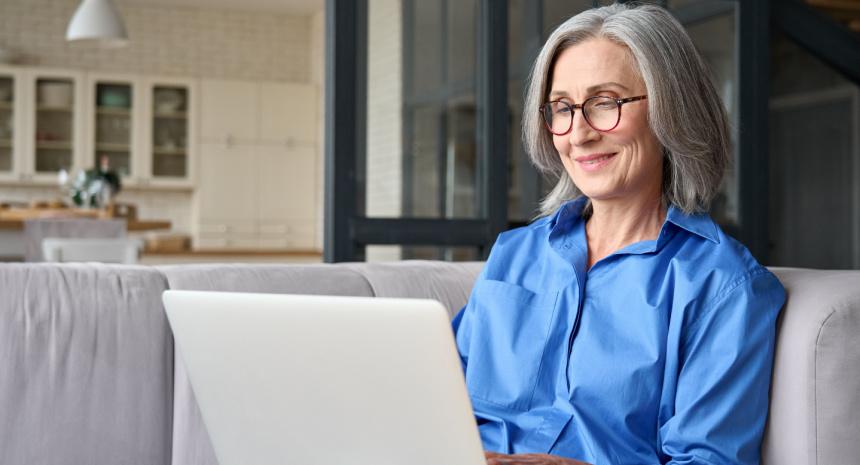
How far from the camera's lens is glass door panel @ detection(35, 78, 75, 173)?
27.9ft

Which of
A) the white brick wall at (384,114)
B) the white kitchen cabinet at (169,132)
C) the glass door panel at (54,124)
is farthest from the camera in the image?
the white kitchen cabinet at (169,132)

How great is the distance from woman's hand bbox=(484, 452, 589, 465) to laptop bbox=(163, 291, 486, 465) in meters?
0.24

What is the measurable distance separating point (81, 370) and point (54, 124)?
7.44 m

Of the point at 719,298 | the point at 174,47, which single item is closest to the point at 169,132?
the point at 174,47

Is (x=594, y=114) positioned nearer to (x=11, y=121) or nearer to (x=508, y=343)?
(x=508, y=343)

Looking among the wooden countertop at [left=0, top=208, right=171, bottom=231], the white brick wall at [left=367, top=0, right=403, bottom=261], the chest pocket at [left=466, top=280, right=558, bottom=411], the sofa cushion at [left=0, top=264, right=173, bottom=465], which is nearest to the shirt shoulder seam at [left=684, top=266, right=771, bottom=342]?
the chest pocket at [left=466, top=280, right=558, bottom=411]

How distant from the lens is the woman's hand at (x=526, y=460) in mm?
1314

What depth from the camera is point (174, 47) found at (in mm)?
9133

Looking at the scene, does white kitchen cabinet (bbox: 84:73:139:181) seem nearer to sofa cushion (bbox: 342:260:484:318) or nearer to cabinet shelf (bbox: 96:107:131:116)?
cabinet shelf (bbox: 96:107:131:116)

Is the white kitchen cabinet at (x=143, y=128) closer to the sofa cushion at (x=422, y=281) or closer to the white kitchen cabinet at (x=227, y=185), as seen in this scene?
the white kitchen cabinet at (x=227, y=185)

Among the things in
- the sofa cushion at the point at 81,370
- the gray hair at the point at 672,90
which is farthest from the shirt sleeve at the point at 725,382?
the sofa cushion at the point at 81,370

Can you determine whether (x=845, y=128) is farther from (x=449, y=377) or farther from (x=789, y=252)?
(x=449, y=377)

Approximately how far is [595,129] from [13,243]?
4.67m

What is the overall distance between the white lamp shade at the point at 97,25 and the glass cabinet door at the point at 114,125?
226 cm
